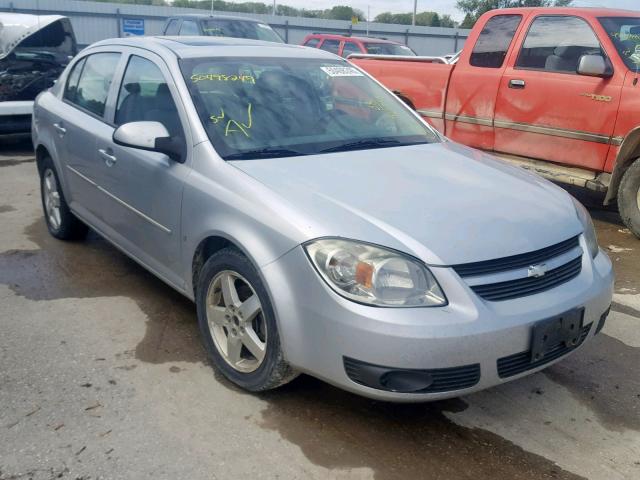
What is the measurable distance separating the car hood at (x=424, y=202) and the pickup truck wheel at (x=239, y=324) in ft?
1.34

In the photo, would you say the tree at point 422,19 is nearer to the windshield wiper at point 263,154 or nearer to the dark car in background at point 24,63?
the dark car in background at point 24,63

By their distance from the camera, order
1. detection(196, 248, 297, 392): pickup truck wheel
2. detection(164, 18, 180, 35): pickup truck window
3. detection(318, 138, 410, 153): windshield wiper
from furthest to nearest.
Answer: detection(164, 18, 180, 35): pickup truck window, detection(318, 138, 410, 153): windshield wiper, detection(196, 248, 297, 392): pickup truck wheel

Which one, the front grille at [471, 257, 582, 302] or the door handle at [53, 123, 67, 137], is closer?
the front grille at [471, 257, 582, 302]

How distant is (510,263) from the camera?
2887mm

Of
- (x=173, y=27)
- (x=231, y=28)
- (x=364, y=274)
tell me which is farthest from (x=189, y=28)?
(x=364, y=274)

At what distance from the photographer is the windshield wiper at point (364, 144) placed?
3.71 meters

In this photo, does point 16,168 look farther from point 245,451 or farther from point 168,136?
point 245,451

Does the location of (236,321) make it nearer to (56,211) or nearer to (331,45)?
(56,211)

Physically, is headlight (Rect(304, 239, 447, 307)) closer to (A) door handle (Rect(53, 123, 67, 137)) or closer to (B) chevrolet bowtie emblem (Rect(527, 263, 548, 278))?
(B) chevrolet bowtie emblem (Rect(527, 263, 548, 278))

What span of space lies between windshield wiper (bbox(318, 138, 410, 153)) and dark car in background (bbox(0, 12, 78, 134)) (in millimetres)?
6772

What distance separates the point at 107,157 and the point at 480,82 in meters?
4.17

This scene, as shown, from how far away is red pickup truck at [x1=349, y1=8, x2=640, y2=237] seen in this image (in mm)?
5980

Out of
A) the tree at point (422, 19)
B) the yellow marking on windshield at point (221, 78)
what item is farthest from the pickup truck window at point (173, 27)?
the tree at point (422, 19)

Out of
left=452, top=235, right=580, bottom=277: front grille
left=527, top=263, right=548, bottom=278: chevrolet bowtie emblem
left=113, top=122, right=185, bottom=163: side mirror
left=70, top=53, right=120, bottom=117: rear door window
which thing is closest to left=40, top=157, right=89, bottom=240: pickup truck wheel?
left=70, top=53, right=120, bottom=117: rear door window
